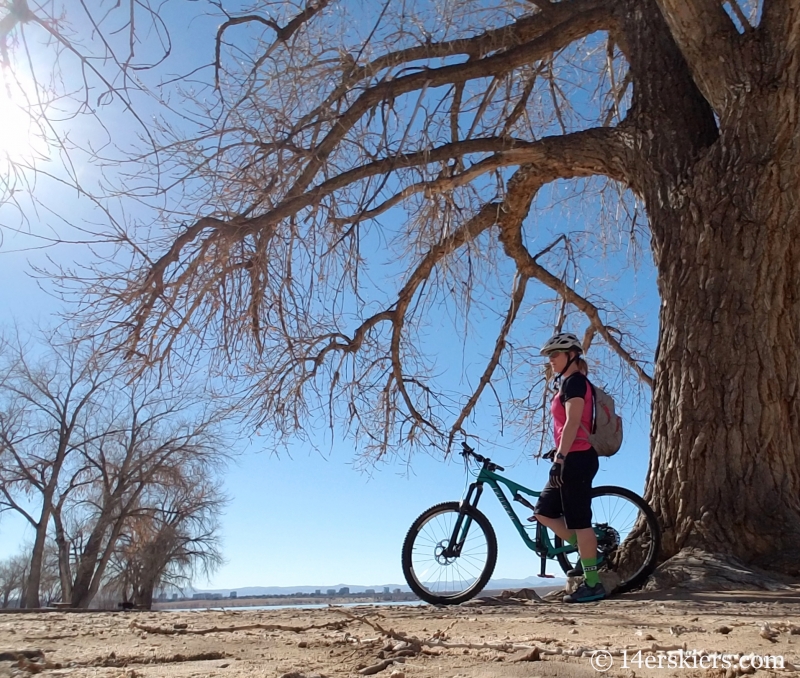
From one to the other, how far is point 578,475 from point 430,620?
1.66 metres

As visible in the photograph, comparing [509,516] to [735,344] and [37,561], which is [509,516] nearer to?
[735,344]

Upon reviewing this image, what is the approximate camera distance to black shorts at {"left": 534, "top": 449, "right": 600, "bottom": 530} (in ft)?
14.8

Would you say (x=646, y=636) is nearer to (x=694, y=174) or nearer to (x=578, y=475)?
(x=578, y=475)

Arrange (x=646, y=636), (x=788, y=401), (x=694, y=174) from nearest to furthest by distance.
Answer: (x=646, y=636) → (x=788, y=401) → (x=694, y=174)

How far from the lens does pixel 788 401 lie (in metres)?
4.98

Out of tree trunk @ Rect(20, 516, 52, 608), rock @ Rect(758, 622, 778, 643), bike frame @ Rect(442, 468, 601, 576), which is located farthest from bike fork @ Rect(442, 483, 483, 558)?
tree trunk @ Rect(20, 516, 52, 608)

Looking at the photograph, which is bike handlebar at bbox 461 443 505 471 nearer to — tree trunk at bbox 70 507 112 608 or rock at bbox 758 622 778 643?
rock at bbox 758 622 778 643

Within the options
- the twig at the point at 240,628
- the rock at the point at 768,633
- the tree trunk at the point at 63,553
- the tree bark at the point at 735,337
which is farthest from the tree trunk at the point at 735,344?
the tree trunk at the point at 63,553

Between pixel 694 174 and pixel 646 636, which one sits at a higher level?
pixel 694 174

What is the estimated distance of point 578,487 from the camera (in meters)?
4.53

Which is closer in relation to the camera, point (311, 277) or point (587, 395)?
Result: point (587, 395)

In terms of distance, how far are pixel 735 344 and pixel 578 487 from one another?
152cm

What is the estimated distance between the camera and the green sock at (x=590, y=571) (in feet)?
14.6

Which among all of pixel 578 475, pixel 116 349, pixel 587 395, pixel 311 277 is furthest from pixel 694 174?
pixel 116 349
